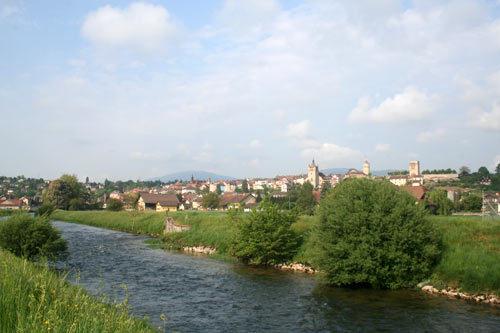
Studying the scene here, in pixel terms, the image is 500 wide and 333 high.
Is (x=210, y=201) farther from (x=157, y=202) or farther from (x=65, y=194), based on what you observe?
(x=65, y=194)

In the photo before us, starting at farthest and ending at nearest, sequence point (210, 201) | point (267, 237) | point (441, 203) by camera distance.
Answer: point (210, 201)
point (441, 203)
point (267, 237)

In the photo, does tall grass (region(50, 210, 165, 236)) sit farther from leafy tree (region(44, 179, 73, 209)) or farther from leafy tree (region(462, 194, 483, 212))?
leafy tree (region(462, 194, 483, 212))

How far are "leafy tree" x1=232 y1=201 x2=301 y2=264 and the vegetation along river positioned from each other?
1.83 m

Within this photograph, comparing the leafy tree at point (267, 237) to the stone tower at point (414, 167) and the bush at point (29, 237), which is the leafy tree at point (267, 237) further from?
the stone tower at point (414, 167)

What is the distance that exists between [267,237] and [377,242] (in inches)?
384

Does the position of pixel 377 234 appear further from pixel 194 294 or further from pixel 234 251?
pixel 234 251

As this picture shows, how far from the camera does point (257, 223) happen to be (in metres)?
28.8

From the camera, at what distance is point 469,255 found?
69.3 feet

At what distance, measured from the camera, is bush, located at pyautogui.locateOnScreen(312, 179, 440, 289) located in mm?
19859

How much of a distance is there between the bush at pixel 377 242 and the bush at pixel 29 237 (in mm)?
16794

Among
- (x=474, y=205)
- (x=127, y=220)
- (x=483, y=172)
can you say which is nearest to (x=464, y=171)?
(x=483, y=172)

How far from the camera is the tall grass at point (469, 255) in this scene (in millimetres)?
19188

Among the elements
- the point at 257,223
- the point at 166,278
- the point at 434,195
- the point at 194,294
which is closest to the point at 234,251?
the point at 257,223

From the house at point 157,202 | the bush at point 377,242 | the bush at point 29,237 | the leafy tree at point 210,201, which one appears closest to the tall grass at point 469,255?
the bush at point 377,242
